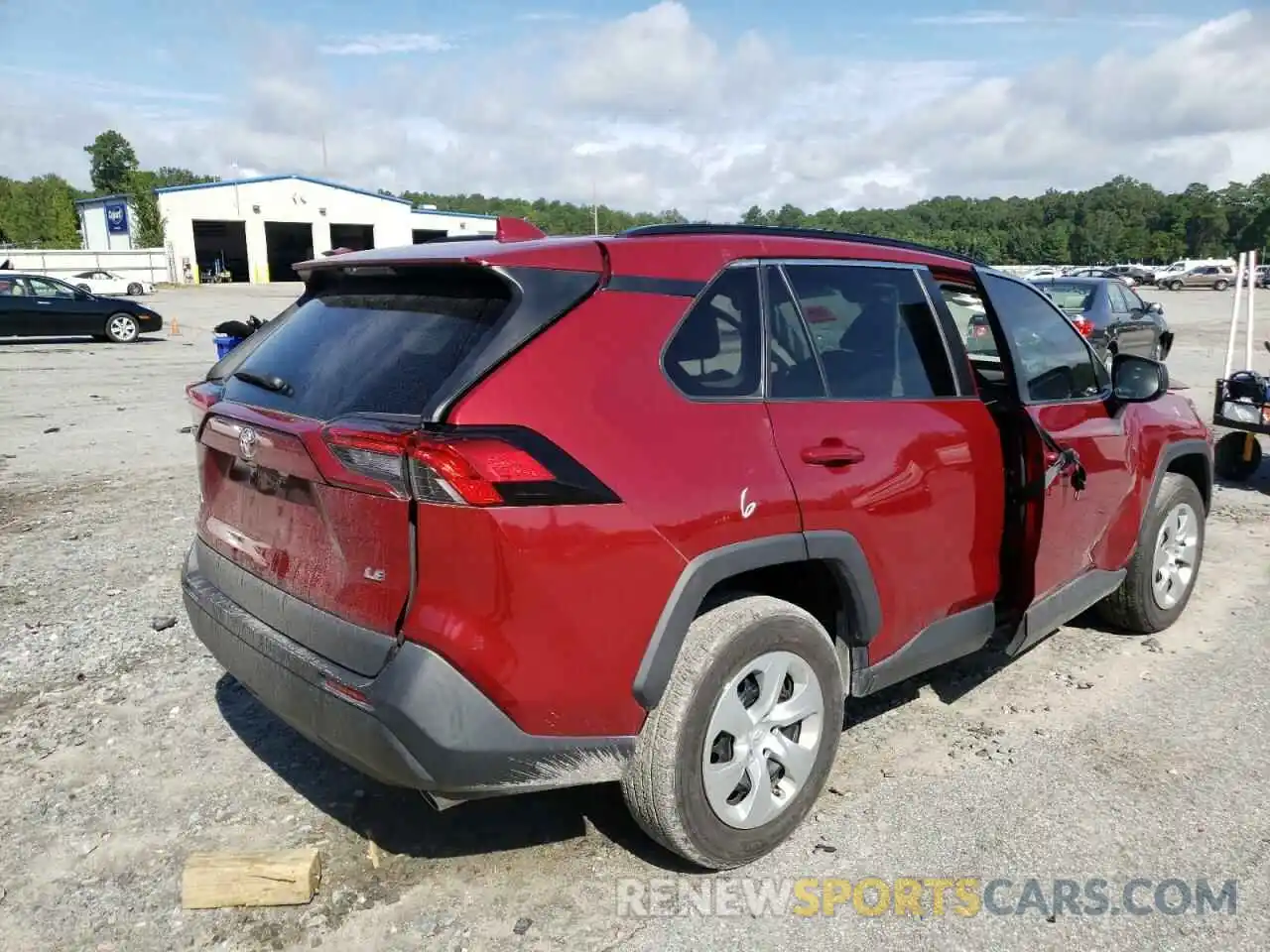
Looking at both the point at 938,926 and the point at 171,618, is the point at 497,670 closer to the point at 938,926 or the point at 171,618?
the point at 938,926

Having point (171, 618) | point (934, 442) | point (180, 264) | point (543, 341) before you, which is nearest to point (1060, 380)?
point (934, 442)

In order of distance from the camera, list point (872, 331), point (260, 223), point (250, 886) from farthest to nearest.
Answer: point (260, 223)
point (872, 331)
point (250, 886)

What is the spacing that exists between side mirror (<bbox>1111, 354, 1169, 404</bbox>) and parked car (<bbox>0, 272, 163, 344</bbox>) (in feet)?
71.3

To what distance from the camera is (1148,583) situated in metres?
4.55

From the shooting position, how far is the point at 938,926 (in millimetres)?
2627

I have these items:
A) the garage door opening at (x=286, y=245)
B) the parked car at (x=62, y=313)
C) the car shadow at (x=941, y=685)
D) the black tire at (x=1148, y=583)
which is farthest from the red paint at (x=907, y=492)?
the garage door opening at (x=286, y=245)

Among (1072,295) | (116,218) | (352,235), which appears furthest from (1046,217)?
(1072,295)

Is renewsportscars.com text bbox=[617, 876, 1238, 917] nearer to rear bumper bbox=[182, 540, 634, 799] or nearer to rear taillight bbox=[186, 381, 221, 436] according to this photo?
rear bumper bbox=[182, 540, 634, 799]

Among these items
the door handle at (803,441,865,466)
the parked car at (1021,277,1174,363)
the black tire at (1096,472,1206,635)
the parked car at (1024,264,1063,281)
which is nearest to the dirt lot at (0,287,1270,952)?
the black tire at (1096,472,1206,635)

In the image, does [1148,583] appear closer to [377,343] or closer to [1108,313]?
[377,343]

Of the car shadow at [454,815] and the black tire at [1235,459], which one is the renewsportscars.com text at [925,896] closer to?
the car shadow at [454,815]

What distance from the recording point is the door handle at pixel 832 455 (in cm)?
282

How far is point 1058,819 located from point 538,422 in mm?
2224

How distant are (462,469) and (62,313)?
22.0 m
